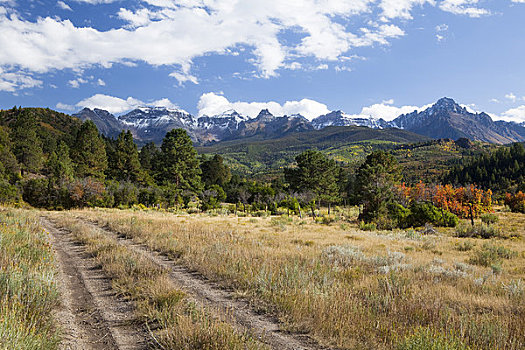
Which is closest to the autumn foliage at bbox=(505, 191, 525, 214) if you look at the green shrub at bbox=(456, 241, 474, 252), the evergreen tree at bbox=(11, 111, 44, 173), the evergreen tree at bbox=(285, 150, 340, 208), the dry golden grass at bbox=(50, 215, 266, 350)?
the evergreen tree at bbox=(285, 150, 340, 208)

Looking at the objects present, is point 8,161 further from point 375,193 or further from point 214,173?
point 375,193

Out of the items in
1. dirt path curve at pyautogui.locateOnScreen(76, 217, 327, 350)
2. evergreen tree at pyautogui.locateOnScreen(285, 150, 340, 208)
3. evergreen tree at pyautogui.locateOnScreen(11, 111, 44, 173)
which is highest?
evergreen tree at pyautogui.locateOnScreen(11, 111, 44, 173)

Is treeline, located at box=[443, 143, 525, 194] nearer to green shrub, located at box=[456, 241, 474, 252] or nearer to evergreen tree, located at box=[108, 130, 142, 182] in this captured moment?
green shrub, located at box=[456, 241, 474, 252]

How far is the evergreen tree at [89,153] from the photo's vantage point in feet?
180

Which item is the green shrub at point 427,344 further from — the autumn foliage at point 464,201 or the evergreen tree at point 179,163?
the evergreen tree at point 179,163

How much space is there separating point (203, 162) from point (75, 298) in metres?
82.1

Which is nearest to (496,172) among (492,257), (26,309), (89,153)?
(492,257)

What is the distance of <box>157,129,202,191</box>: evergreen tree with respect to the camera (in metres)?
53.8

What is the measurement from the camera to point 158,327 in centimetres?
486

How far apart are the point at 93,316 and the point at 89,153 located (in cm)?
5969

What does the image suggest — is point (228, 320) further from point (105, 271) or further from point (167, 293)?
point (105, 271)

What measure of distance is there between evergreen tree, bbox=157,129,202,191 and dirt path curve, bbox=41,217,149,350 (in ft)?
154

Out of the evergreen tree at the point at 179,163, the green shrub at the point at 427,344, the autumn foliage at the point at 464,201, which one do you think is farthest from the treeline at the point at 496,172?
the green shrub at the point at 427,344

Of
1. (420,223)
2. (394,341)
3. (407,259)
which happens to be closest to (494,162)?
(420,223)
